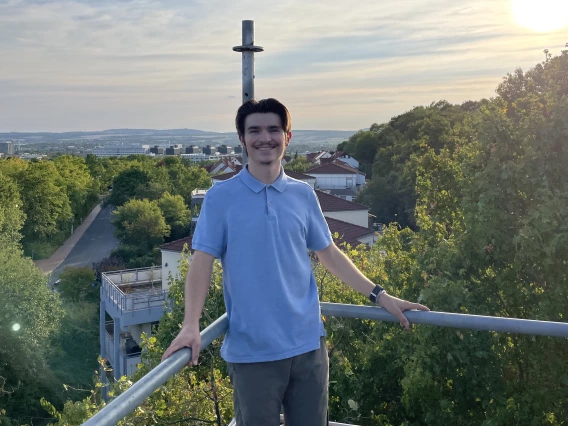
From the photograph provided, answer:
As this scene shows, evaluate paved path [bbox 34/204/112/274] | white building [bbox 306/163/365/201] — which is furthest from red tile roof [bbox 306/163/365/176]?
paved path [bbox 34/204/112/274]

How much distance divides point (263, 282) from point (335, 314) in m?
0.55

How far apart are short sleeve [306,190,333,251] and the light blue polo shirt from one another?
14 cm

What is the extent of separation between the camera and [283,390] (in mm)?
2240

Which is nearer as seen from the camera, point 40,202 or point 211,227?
point 211,227

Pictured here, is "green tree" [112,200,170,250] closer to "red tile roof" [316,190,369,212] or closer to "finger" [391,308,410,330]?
"red tile roof" [316,190,369,212]

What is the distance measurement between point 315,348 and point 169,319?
295 inches

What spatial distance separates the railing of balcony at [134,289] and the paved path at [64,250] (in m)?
10.8

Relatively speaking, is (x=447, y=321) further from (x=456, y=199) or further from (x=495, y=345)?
(x=456, y=199)

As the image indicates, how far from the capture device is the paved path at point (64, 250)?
38331mm

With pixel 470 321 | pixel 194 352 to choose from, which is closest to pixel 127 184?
pixel 194 352

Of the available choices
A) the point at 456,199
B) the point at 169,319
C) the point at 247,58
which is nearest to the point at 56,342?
the point at 169,319

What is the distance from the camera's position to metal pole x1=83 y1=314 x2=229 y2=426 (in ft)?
5.05

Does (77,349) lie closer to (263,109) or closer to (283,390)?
(283,390)

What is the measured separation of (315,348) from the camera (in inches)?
90.4
